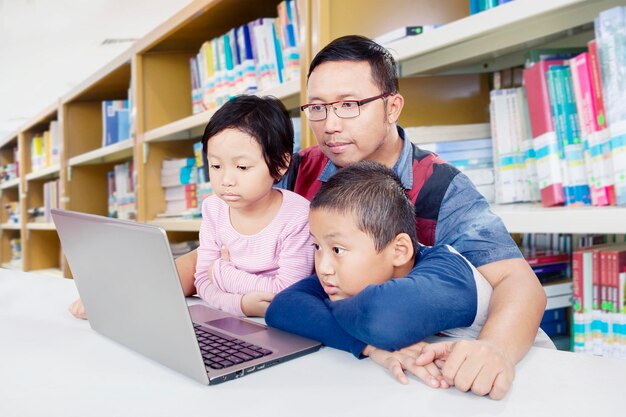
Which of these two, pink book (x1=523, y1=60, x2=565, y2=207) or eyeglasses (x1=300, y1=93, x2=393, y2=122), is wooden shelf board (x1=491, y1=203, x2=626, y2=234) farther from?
eyeglasses (x1=300, y1=93, x2=393, y2=122)

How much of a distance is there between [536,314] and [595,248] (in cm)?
60

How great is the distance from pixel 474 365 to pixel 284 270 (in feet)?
1.70

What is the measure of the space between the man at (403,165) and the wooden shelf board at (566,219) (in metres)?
0.20

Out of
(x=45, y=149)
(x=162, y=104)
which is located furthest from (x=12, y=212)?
(x=162, y=104)

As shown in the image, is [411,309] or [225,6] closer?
[411,309]

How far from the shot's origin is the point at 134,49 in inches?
98.1

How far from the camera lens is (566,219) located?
42.1 inches

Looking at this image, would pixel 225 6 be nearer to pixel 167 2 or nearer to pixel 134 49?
pixel 134 49

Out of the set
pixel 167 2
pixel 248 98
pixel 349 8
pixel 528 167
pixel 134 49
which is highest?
pixel 167 2

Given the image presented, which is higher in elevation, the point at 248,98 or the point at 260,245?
the point at 248,98

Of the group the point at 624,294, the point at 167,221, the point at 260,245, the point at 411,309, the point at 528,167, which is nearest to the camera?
the point at 411,309

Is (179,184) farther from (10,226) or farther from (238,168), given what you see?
(10,226)

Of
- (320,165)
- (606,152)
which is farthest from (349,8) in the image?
(606,152)

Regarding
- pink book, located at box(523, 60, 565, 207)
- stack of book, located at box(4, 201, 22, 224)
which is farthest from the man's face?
stack of book, located at box(4, 201, 22, 224)
